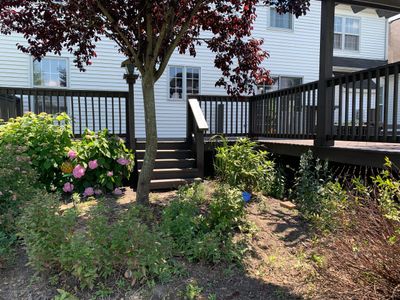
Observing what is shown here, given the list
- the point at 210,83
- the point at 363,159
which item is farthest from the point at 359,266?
the point at 210,83

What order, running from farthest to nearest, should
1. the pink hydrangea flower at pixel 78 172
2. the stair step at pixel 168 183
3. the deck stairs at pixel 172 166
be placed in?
1. the deck stairs at pixel 172 166
2. the stair step at pixel 168 183
3. the pink hydrangea flower at pixel 78 172

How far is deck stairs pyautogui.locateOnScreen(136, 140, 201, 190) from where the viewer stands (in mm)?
6312

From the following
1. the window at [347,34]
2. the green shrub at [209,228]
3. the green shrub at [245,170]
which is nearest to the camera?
the green shrub at [209,228]

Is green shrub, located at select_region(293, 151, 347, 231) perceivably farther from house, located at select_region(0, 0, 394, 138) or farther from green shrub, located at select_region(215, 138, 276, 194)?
house, located at select_region(0, 0, 394, 138)

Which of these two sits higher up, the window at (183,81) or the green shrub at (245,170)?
the window at (183,81)

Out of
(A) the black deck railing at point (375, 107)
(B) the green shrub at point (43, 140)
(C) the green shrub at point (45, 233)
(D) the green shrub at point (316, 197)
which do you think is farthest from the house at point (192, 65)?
(C) the green shrub at point (45, 233)

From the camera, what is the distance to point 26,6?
14.0 feet

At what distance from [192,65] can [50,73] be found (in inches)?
177

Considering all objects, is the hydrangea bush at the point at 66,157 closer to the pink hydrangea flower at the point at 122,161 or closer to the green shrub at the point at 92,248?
the pink hydrangea flower at the point at 122,161

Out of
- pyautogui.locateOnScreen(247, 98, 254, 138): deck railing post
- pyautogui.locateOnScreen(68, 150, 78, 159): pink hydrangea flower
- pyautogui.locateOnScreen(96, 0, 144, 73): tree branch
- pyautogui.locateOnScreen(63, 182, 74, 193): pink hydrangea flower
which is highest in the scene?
pyautogui.locateOnScreen(96, 0, 144, 73): tree branch

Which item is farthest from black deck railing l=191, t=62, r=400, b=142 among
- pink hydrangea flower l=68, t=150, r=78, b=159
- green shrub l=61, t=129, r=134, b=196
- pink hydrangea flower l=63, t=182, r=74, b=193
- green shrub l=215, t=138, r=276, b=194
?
pink hydrangea flower l=63, t=182, r=74, b=193

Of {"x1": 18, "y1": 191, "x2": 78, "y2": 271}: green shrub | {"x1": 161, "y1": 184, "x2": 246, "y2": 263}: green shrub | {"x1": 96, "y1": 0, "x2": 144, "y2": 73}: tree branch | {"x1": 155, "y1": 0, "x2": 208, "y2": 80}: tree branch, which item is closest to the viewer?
{"x1": 18, "y1": 191, "x2": 78, "y2": 271}: green shrub

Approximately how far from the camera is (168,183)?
6270mm

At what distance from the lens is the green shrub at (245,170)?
18.6 feet
